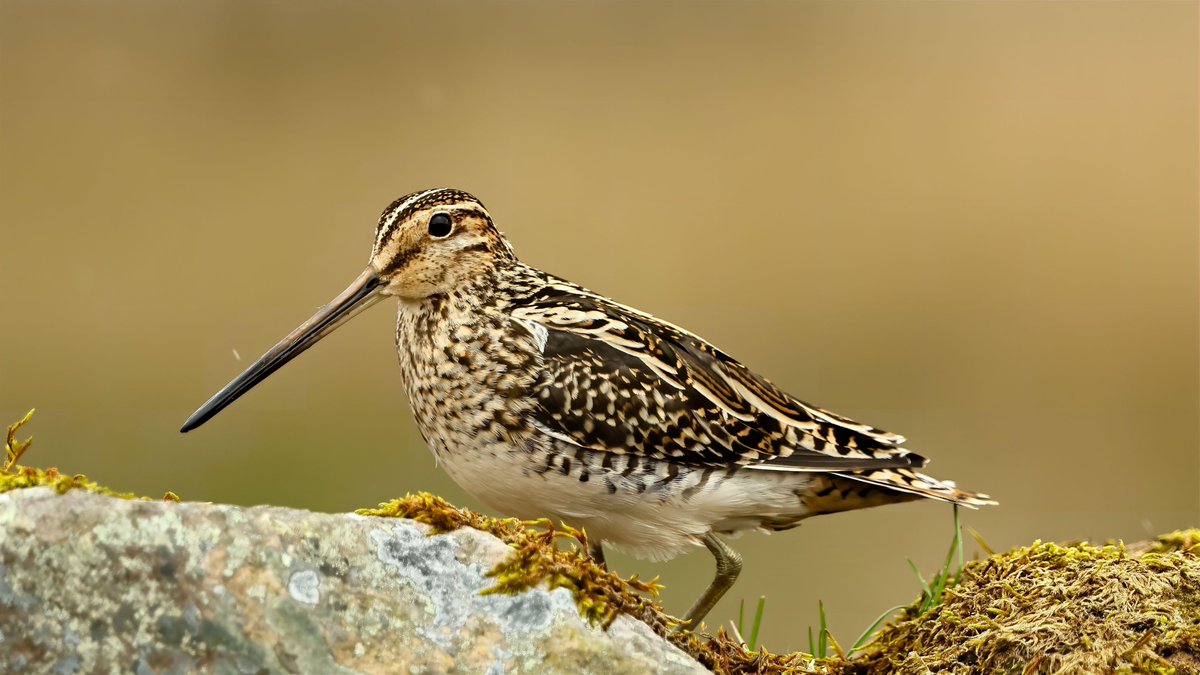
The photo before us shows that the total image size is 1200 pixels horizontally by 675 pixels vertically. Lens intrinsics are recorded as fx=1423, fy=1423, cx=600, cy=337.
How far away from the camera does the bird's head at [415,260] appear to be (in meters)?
5.09

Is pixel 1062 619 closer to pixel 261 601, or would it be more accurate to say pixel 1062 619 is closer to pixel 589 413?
pixel 589 413

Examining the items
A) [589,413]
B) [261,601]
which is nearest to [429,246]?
[589,413]

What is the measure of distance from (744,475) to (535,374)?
0.83m

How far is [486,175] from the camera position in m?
13.2

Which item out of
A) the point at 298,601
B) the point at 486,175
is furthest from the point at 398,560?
the point at 486,175

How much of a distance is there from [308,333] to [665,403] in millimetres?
1284

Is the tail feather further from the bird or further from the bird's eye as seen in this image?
the bird's eye

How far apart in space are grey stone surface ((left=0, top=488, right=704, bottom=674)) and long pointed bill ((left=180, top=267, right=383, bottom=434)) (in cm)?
144

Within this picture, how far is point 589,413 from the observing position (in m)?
4.75

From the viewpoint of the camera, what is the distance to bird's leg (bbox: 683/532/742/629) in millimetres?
4934

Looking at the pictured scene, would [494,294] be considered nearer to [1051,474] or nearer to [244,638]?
[244,638]

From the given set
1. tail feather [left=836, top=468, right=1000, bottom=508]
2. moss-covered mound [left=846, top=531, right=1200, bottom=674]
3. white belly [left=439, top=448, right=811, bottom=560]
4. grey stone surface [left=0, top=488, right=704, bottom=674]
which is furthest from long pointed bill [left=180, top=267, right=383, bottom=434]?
moss-covered mound [left=846, top=531, right=1200, bottom=674]

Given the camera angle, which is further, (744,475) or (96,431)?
(96,431)

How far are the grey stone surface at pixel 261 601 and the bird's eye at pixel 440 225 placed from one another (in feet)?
6.12
